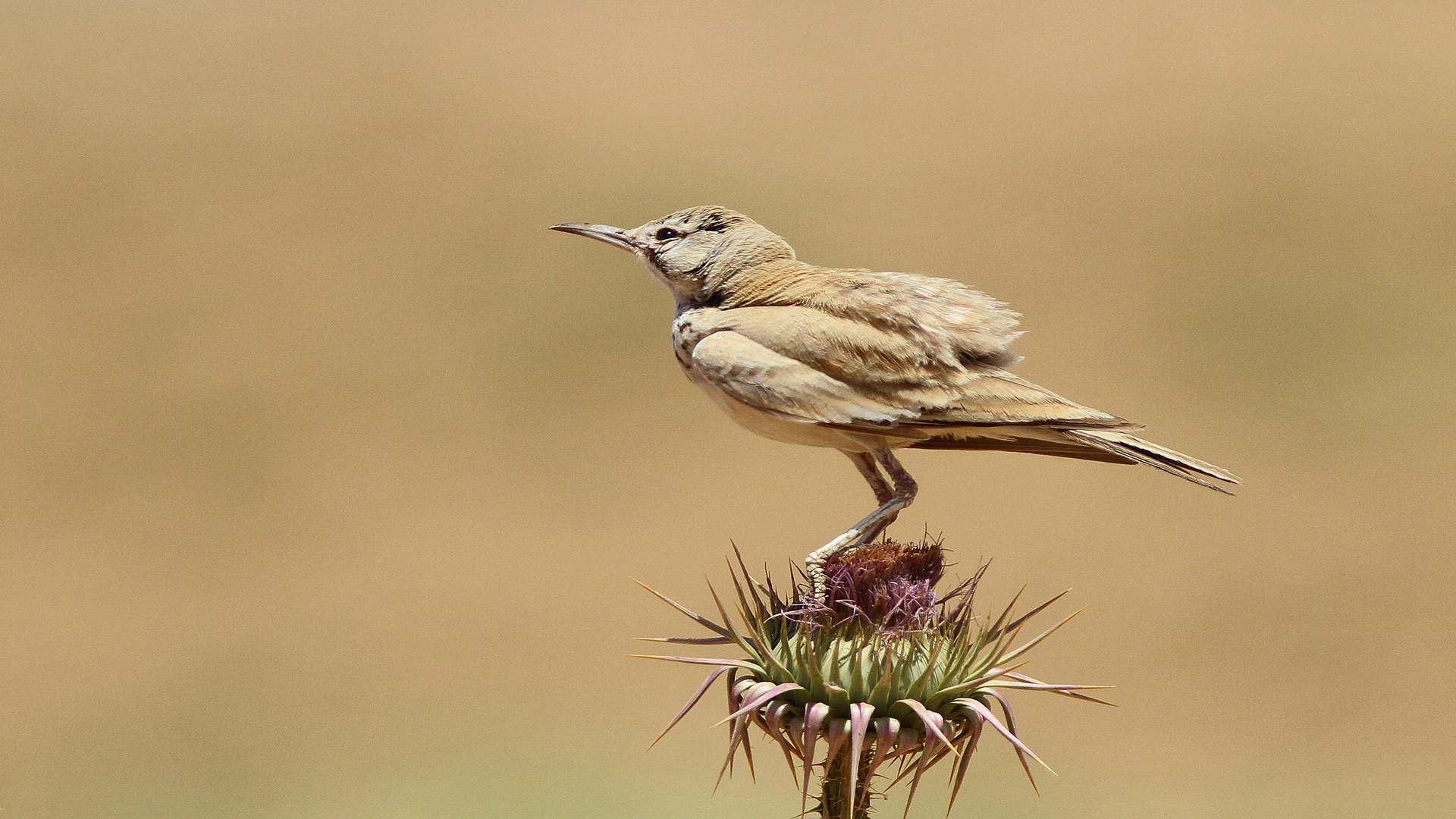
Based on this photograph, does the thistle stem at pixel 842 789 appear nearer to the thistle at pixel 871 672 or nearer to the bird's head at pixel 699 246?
the thistle at pixel 871 672

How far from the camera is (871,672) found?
4898 millimetres

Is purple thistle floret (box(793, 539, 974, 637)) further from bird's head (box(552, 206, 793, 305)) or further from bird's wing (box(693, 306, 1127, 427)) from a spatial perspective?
bird's head (box(552, 206, 793, 305))

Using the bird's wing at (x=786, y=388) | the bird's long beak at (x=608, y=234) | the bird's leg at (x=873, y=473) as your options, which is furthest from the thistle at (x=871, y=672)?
the bird's long beak at (x=608, y=234)

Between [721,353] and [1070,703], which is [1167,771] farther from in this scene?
[721,353]

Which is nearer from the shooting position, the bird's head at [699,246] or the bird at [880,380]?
the bird at [880,380]

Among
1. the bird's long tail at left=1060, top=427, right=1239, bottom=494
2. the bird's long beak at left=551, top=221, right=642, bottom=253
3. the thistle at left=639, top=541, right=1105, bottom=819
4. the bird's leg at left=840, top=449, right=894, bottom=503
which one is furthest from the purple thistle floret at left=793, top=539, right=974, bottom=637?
the bird's long beak at left=551, top=221, right=642, bottom=253

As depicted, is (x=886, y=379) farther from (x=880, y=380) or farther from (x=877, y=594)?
(x=877, y=594)

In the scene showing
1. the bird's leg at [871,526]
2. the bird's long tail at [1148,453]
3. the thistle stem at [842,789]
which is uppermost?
the bird's long tail at [1148,453]

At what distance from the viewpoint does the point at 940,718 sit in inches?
189

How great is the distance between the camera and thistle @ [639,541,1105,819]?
15.8 feet

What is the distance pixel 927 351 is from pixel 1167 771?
733 inches

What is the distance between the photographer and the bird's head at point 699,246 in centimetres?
611

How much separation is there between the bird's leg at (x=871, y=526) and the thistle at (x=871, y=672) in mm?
34

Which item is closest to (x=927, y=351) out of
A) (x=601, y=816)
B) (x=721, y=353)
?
(x=721, y=353)
